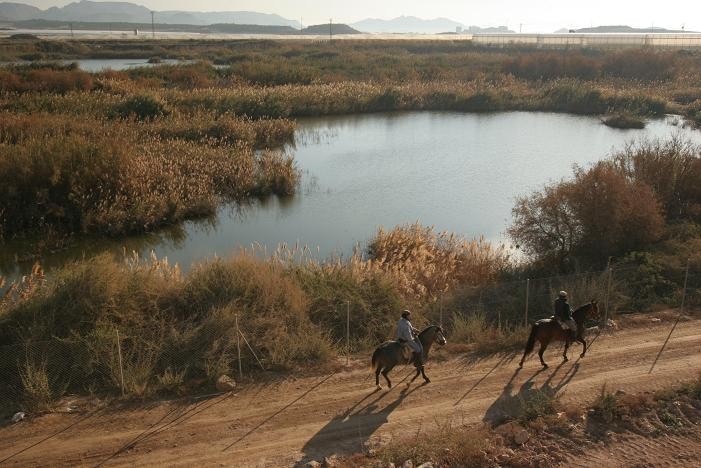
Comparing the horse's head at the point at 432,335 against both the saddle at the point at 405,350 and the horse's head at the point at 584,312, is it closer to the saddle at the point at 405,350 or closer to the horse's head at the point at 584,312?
the saddle at the point at 405,350

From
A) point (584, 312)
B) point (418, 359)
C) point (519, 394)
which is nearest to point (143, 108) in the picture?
point (418, 359)

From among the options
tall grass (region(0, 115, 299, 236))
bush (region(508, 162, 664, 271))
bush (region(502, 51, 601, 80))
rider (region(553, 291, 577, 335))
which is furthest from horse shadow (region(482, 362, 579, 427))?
bush (region(502, 51, 601, 80))

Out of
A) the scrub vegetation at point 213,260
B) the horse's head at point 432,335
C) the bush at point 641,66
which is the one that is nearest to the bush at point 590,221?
the scrub vegetation at point 213,260

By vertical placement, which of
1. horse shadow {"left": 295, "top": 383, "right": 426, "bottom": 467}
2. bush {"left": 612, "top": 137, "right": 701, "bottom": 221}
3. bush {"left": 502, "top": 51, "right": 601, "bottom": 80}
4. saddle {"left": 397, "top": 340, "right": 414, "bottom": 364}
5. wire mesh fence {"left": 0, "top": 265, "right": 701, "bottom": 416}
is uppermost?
bush {"left": 502, "top": 51, "right": 601, "bottom": 80}

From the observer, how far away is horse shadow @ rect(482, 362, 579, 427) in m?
11.3

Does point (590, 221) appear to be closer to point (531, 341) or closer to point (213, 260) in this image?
point (531, 341)

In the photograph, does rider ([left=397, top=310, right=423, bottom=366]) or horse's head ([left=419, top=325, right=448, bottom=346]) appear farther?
horse's head ([left=419, top=325, right=448, bottom=346])

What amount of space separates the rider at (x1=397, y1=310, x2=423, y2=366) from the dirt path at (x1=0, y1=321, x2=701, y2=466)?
73 cm

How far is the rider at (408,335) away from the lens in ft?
39.5

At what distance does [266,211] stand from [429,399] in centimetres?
1703

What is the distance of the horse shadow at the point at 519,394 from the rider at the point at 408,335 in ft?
5.24

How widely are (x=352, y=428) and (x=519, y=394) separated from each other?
3.31 metres

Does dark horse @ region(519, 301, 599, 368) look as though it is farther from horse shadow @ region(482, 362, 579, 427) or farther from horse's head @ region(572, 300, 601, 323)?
horse shadow @ region(482, 362, 579, 427)

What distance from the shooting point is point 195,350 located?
511 inches
